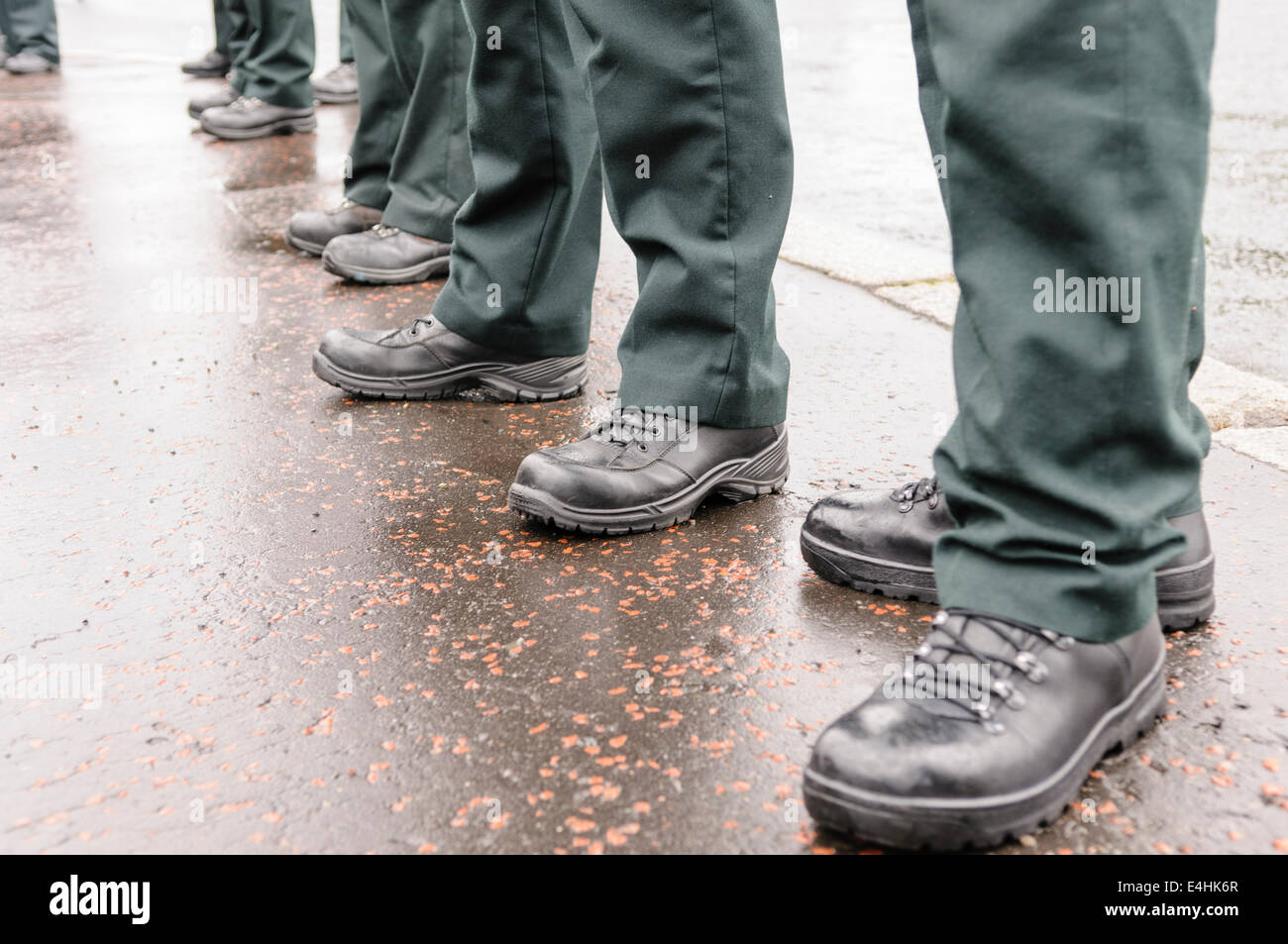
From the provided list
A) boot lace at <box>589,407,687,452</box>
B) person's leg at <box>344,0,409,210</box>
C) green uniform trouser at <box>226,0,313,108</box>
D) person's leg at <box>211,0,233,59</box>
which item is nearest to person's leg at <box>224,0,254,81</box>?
person's leg at <box>211,0,233,59</box>

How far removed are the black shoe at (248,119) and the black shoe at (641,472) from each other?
3.67 metres

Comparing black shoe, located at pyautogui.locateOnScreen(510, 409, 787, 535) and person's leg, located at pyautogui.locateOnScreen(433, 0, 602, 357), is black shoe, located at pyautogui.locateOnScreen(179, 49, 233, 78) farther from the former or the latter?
black shoe, located at pyautogui.locateOnScreen(510, 409, 787, 535)

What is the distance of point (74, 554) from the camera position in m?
1.71

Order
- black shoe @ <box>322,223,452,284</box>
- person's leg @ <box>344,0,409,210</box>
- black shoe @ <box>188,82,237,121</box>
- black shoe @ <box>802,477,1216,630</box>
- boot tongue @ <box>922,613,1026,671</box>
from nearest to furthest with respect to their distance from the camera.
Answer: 1. boot tongue @ <box>922,613,1026,671</box>
2. black shoe @ <box>802,477,1216,630</box>
3. black shoe @ <box>322,223,452,284</box>
4. person's leg @ <box>344,0,409,210</box>
5. black shoe @ <box>188,82,237,121</box>

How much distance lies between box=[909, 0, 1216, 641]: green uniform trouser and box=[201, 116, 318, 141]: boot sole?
14.1 ft

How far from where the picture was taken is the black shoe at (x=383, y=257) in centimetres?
303

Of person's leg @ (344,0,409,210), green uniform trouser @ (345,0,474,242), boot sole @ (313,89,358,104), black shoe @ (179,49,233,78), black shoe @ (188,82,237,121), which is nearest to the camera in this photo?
green uniform trouser @ (345,0,474,242)

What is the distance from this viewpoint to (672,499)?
1.81 metres

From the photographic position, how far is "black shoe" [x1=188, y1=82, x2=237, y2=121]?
527 centimetres

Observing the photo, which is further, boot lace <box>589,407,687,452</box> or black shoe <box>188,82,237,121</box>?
black shoe <box>188,82,237,121</box>

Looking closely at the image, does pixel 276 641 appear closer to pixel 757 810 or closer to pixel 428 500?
pixel 428 500
